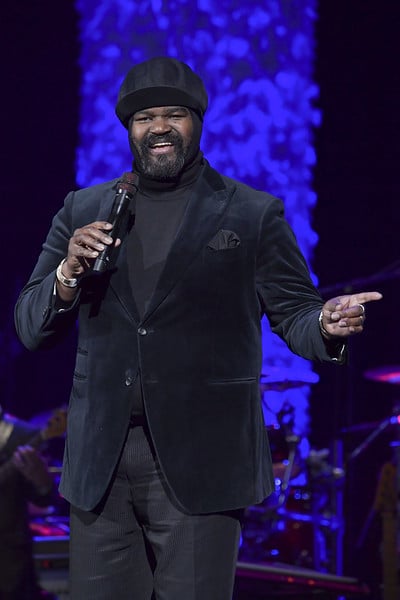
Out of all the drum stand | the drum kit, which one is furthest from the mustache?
the drum stand

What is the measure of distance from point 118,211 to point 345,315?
464mm

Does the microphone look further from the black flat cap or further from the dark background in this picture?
the dark background

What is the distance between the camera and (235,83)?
17.3 feet

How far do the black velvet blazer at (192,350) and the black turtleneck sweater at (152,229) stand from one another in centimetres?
3

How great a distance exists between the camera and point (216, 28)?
17.1 feet

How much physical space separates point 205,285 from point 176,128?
1.15ft

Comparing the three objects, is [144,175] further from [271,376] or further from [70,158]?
[70,158]

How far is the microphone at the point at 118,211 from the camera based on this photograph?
1.61m

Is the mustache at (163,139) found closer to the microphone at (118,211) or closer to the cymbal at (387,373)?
the microphone at (118,211)

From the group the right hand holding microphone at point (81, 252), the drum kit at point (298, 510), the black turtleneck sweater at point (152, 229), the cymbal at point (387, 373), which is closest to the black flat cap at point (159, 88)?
the black turtleneck sweater at point (152, 229)

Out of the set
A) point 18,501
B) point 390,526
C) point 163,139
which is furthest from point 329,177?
point 163,139

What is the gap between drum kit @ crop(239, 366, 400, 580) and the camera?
15.4ft

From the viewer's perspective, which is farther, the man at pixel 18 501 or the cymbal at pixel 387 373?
the cymbal at pixel 387 373

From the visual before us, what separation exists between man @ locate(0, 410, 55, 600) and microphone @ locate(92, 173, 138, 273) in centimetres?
231
